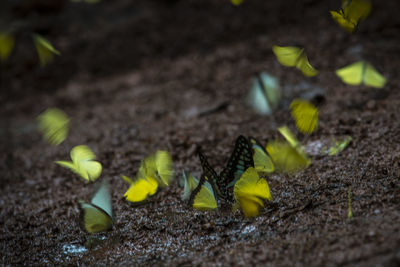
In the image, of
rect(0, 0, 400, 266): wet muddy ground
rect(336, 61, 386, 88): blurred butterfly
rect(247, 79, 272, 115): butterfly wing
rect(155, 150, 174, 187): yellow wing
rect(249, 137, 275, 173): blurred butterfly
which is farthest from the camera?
rect(247, 79, 272, 115): butterfly wing

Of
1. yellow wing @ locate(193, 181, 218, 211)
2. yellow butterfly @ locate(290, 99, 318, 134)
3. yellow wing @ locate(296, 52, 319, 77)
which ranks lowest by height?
yellow wing @ locate(193, 181, 218, 211)

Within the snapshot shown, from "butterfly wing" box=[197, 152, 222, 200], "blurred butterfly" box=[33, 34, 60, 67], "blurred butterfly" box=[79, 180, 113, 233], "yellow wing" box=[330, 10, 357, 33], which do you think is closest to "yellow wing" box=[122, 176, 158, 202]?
"blurred butterfly" box=[79, 180, 113, 233]

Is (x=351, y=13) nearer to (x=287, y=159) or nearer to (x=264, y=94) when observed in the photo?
(x=287, y=159)

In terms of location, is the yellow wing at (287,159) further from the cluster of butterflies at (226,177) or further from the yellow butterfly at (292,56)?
the yellow butterfly at (292,56)

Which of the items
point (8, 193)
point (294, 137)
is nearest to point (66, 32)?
point (8, 193)

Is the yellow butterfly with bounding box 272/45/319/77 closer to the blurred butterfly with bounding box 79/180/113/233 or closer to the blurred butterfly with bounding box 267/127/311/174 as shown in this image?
the blurred butterfly with bounding box 267/127/311/174

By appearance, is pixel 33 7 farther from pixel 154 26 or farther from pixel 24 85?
pixel 154 26

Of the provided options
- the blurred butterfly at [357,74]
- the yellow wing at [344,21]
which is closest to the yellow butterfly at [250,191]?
the yellow wing at [344,21]
